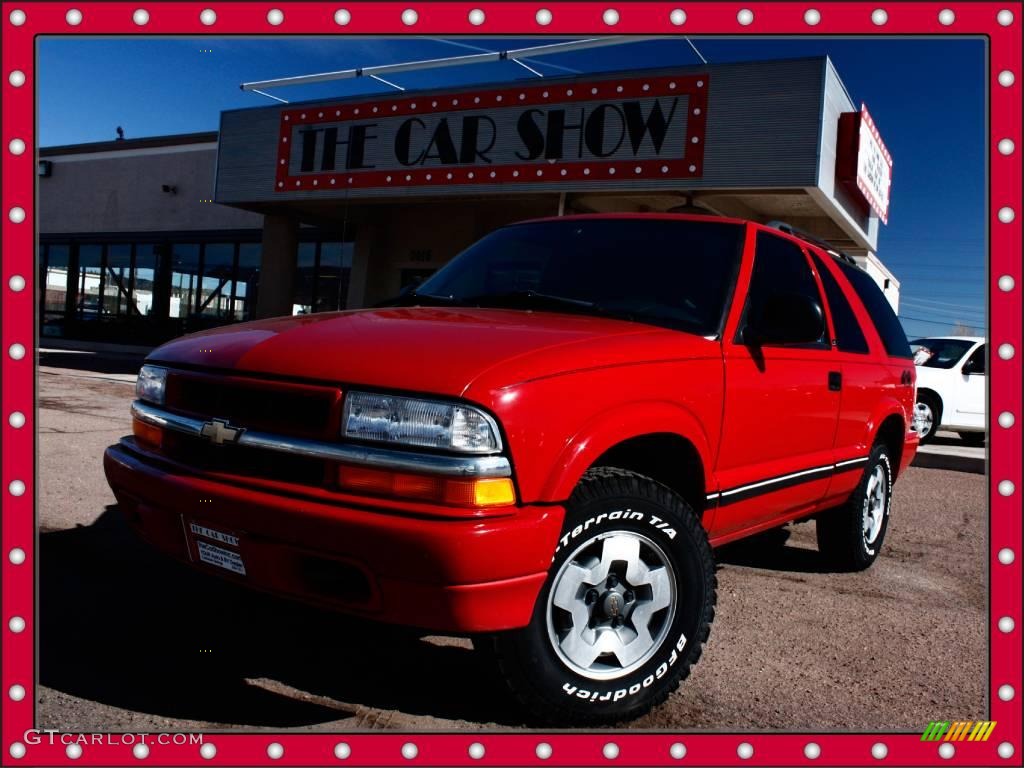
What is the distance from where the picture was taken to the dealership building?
10844mm

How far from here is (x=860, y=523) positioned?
4.26m

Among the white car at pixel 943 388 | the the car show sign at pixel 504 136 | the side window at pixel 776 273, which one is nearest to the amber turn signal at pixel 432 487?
the side window at pixel 776 273

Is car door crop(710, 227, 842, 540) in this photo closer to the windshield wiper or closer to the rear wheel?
the windshield wiper

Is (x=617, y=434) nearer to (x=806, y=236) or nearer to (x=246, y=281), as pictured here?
(x=806, y=236)

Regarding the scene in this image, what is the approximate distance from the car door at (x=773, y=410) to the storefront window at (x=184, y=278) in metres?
19.4

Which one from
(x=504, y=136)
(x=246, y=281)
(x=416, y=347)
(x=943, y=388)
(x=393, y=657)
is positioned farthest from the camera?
(x=246, y=281)

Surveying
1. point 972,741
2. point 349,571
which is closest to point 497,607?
point 349,571

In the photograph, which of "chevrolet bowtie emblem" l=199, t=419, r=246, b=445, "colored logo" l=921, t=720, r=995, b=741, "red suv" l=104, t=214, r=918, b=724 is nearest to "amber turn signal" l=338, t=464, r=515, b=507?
"red suv" l=104, t=214, r=918, b=724

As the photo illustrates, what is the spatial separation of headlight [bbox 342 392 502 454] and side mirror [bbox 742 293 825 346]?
1422 millimetres

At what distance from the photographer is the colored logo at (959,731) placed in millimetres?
1757

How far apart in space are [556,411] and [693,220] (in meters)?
1.55

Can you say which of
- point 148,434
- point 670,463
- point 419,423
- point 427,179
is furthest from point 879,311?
point 427,179

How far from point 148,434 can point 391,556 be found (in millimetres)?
1148

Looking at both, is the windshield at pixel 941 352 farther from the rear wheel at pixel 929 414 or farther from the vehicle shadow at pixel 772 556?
the vehicle shadow at pixel 772 556
